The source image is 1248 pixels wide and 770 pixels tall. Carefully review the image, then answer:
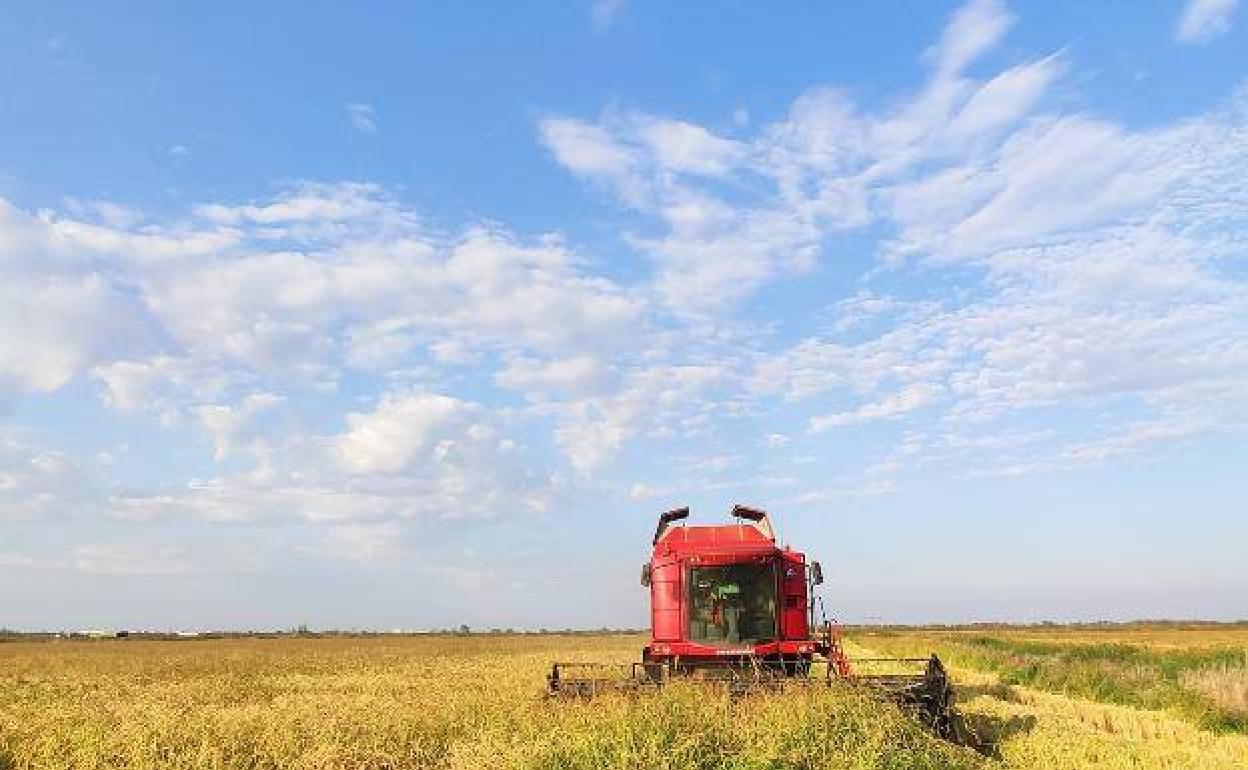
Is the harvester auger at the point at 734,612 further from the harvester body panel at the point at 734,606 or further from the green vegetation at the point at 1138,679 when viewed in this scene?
the green vegetation at the point at 1138,679

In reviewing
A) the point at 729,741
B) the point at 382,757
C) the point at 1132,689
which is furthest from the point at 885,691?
the point at 1132,689

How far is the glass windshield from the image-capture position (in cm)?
1830

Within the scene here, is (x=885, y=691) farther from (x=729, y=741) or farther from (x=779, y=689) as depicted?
(x=729, y=741)

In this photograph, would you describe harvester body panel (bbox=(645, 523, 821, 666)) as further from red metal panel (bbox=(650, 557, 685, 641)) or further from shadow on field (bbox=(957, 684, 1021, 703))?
shadow on field (bbox=(957, 684, 1021, 703))

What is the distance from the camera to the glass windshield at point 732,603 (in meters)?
18.3

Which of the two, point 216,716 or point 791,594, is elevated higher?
point 791,594

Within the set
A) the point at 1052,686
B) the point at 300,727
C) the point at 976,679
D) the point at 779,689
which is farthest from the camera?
the point at 976,679

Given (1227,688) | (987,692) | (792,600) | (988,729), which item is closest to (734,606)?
(792,600)

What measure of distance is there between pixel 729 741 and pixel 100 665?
35.3 m

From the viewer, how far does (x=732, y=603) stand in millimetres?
18484

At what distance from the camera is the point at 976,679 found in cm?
3053

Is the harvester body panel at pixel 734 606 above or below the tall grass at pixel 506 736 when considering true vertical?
above

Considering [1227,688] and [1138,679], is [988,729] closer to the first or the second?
[1227,688]

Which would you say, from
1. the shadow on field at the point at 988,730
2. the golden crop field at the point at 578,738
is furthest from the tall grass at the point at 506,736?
the shadow on field at the point at 988,730
